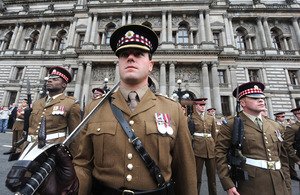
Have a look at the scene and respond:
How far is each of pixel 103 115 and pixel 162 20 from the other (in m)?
19.5

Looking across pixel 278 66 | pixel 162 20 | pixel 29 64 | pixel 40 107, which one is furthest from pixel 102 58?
pixel 278 66

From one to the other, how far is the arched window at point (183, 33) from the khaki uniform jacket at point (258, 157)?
18.0 meters

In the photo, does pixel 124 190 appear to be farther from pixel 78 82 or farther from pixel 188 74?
pixel 78 82

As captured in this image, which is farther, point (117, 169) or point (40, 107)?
point (40, 107)

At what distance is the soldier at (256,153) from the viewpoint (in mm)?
2045

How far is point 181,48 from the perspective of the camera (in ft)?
54.8

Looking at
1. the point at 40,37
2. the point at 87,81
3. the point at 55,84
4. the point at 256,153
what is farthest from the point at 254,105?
the point at 40,37

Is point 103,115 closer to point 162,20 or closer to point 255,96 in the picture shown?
point 255,96

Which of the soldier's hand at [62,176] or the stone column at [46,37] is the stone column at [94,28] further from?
the soldier's hand at [62,176]

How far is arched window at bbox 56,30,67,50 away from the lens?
69.2 ft

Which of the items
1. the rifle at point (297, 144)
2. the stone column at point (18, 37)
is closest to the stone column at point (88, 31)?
the stone column at point (18, 37)

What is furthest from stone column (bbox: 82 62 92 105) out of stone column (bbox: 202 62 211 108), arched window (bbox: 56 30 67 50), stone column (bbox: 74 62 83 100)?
stone column (bbox: 202 62 211 108)

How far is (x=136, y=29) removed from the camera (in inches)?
64.2

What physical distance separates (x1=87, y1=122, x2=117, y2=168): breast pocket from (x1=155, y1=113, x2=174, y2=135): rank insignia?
0.41m
